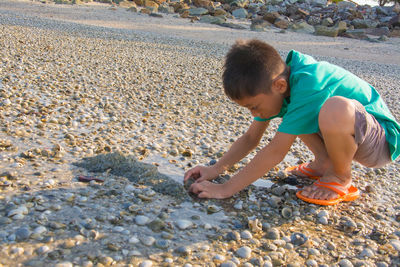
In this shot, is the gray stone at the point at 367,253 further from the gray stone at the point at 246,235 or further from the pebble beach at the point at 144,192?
the gray stone at the point at 246,235

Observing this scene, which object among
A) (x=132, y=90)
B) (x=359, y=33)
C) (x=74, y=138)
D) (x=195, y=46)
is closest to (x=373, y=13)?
(x=359, y=33)

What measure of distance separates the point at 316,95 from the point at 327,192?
0.77 meters

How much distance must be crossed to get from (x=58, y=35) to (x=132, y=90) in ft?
17.7

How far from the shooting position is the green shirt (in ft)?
8.25

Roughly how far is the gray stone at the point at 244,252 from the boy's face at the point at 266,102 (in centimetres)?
92

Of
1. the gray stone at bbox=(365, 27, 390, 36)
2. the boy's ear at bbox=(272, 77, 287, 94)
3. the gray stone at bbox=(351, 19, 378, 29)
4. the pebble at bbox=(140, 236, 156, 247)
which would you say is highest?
the gray stone at bbox=(351, 19, 378, 29)

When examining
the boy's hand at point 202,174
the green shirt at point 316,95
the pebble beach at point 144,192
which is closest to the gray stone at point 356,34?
the pebble beach at point 144,192

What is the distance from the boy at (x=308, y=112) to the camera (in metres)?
2.50

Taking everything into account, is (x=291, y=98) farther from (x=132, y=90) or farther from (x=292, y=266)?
(x=132, y=90)

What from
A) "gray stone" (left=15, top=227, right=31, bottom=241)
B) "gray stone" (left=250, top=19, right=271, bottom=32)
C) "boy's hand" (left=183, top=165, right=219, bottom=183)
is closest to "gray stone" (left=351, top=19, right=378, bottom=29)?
"gray stone" (left=250, top=19, right=271, bottom=32)

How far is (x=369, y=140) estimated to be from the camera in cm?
267

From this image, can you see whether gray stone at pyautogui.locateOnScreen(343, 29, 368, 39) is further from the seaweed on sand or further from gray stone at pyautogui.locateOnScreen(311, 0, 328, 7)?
the seaweed on sand

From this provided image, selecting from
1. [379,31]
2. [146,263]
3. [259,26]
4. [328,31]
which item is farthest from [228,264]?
[379,31]

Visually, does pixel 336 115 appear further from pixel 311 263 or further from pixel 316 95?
pixel 311 263
